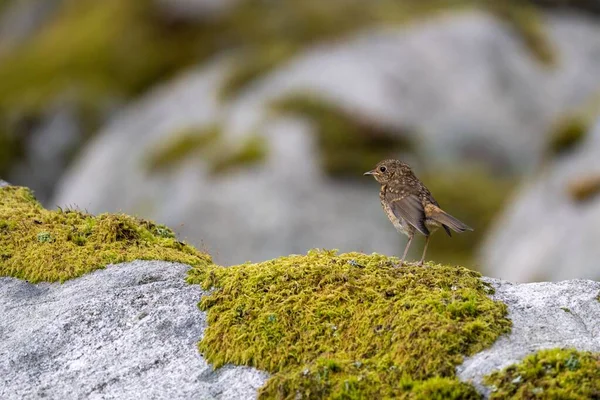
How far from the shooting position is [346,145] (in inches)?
1560

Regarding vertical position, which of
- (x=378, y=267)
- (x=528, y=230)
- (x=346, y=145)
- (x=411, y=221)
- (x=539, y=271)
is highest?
(x=346, y=145)

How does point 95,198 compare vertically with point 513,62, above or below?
below

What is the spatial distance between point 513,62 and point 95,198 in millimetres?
25972

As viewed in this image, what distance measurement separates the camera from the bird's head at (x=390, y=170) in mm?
12211

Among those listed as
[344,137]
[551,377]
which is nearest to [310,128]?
[344,137]

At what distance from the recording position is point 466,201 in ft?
132

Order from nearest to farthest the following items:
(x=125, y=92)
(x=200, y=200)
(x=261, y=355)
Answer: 1. (x=261, y=355)
2. (x=200, y=200)
3. (x=125, y=92)

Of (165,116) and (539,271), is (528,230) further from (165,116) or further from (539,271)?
(165,116)

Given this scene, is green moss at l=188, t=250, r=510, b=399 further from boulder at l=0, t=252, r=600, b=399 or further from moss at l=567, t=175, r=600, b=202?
moss at l=567, t=175, r=600, b=202

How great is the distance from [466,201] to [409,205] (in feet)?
97.1

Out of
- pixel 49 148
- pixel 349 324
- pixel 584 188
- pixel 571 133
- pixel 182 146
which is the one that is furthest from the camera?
pixel 49 148

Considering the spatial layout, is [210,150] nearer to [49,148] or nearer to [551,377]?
[49,148]

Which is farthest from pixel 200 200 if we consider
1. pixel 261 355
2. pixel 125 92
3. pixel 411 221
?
pixel 261 355

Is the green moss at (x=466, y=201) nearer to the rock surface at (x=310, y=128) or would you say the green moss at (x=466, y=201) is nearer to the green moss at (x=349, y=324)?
the rock surface at (x=310, y=128)
